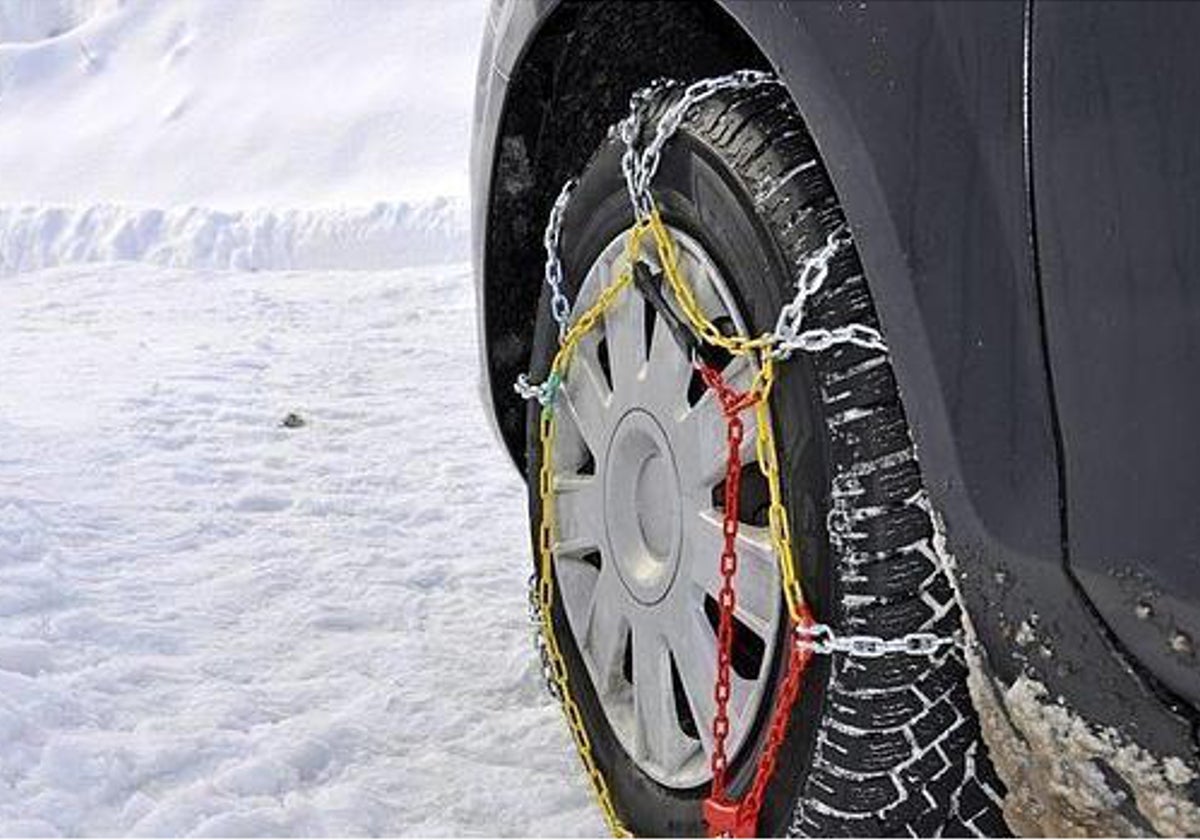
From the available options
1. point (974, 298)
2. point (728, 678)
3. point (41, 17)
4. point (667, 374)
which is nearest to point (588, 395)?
point (667, 374)

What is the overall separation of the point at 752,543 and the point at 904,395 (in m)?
0.32

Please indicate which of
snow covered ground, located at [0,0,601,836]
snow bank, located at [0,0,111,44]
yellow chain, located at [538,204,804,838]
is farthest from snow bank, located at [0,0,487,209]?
yellow chain, located at [538,204,804,838]

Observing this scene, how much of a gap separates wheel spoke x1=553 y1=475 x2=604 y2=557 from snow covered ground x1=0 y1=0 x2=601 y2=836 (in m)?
0.37

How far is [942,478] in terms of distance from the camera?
1441 millimetres

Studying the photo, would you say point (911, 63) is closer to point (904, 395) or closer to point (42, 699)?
point (904, 395)

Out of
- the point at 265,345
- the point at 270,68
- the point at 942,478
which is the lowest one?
the point at 942,478

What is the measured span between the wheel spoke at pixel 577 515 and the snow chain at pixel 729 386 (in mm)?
140

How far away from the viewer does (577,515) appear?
88.9 inches

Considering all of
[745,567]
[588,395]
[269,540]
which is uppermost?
[588,395]

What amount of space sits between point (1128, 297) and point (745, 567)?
24.2 inches

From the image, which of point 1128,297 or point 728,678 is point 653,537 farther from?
point 1128,297

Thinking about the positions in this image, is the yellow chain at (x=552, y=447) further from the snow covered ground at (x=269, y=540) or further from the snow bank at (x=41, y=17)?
the snow bank at (x=41, y=17)

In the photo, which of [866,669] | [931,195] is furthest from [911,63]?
[866,669]

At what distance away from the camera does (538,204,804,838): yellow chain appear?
1668 mm
